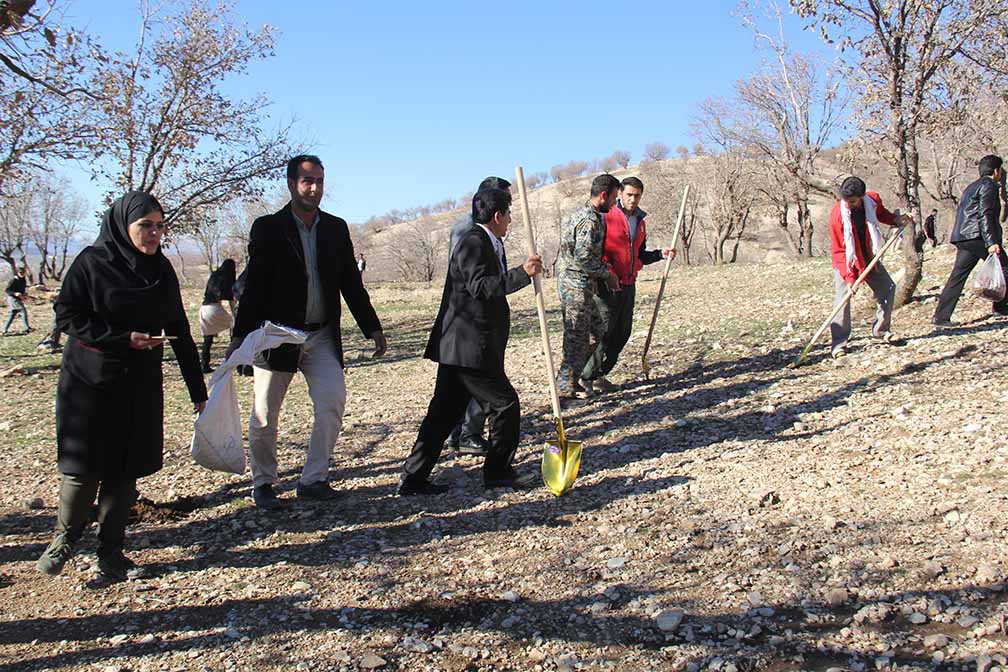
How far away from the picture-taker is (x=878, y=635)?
124 inches

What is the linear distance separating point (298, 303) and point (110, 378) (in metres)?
1.19

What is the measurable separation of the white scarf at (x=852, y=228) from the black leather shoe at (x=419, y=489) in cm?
458

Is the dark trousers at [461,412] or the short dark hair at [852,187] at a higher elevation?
the short dark hair at [852,187]

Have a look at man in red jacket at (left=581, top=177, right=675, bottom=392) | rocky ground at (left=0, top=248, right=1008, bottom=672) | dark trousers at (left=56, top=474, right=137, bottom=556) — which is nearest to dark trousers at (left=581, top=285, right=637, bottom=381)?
man in red jacket at (left=581, top=177, right=675, bottom=392)

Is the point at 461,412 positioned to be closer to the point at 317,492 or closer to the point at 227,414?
the point at 317,492

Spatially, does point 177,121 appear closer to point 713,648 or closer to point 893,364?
point 893,364

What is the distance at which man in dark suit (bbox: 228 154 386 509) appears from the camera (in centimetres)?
482

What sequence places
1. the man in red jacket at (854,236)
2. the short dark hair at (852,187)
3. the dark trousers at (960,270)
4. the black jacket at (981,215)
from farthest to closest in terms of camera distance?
the dark trousers at (960,270), the black jacket at (981,215), the man in red jacket at (854,236), the short dark hair at (852,187)

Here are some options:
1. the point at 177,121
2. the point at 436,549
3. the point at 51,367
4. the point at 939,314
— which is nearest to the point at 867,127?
the point at 939,314

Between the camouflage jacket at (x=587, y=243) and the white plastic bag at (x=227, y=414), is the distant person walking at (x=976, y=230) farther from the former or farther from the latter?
the white plastic bag at (x=227, y=414)

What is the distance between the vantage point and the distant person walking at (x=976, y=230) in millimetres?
8172

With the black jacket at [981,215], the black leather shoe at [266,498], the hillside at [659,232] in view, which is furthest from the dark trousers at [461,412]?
the hillside at [659,232]

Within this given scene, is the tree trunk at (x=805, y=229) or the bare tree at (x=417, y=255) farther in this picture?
the bare tree at (x=417, y=255)

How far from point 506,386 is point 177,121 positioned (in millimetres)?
10606
